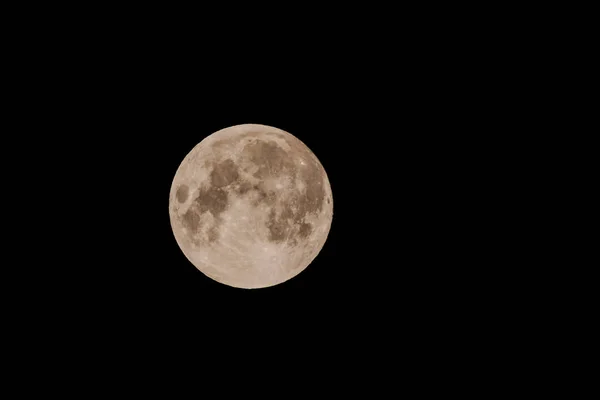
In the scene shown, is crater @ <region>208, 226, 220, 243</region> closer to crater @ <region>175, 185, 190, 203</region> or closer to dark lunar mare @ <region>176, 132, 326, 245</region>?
dark lunar mare @ <region>176, 132, 326, 245</region>

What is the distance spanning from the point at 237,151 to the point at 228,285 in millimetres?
1709

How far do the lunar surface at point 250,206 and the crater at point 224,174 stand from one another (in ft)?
0.03

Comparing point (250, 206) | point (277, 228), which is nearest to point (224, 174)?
point (250, 206)

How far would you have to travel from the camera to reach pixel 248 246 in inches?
171

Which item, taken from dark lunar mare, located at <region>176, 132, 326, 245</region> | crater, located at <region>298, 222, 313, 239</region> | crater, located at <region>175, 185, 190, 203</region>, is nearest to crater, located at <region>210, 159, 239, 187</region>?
dark lunar mare, located at <region>176, 132, 326, 245</region>

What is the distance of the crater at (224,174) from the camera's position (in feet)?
14.1

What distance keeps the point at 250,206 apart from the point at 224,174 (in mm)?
448

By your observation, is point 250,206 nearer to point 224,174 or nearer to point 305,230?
point 224,174

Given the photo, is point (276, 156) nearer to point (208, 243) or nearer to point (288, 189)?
point (288, 189)

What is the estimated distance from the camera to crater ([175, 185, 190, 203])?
15.0ft

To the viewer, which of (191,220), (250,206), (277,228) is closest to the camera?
(250,206)

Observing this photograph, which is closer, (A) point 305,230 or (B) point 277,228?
(B) point 277,228

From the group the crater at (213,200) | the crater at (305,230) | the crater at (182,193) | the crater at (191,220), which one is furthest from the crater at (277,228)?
the crater at (182,193)

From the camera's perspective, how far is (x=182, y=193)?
4617 millimetres
